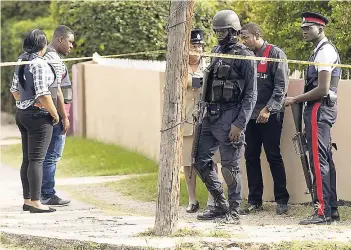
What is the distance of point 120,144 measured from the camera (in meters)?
13.3

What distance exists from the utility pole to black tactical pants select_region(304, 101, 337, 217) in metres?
1.37

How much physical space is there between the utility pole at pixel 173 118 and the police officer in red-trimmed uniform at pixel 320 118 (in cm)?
133

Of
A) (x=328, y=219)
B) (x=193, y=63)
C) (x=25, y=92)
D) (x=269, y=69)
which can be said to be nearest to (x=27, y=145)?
(x=25, y=92)

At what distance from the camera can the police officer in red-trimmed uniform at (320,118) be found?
7672 millimetres

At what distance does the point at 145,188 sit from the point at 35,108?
Result: 204cm

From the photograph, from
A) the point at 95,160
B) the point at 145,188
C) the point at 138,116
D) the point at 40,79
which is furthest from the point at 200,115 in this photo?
the point at 138,116

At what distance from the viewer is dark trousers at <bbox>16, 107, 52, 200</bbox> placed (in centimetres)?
843

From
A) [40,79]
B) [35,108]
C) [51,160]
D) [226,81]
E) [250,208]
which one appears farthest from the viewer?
[51,160]

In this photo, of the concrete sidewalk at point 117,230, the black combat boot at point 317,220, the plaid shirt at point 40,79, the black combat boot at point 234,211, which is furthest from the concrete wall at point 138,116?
the plaid shirt at point 40,79


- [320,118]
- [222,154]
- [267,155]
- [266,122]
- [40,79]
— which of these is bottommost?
[267,155]

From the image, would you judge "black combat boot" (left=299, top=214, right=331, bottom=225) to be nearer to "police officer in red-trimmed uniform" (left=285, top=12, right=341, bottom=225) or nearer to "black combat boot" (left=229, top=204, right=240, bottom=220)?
"police officer in red-trimmed uniform" (left=285, top=12, right=341, bottom=225)

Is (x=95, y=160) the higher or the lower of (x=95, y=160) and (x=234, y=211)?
the lower

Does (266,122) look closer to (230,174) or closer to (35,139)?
(230,174)

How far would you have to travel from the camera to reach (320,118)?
303 inches
